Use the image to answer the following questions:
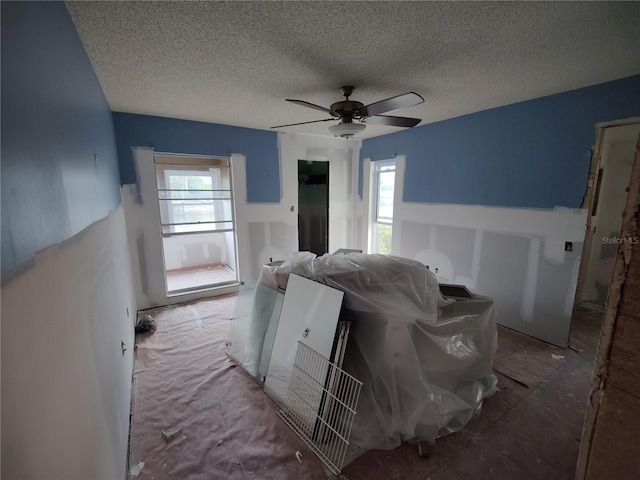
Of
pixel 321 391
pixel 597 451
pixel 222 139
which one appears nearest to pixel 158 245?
pixel 222 139

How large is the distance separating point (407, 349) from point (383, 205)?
11.0 ft

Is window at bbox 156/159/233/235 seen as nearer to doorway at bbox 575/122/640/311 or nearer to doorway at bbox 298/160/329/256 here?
doorway at bbox 298/160/329/256

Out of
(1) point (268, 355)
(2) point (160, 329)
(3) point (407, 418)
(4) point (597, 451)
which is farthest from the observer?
(2) point (160, 329)

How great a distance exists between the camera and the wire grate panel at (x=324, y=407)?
1667mm

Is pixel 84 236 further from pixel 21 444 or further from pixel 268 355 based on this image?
pixel 268 355

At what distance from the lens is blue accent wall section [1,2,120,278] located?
62cm

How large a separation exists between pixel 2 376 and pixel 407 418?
185 centimetres

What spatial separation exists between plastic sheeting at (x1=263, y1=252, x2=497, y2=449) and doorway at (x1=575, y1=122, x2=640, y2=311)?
2.04 meters

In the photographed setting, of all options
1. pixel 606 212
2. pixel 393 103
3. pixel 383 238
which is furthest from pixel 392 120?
pixel 606 212

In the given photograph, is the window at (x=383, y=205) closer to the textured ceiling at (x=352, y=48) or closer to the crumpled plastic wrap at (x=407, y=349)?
the textured ceiling at (x=352, y=48)

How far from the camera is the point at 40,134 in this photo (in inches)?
32.2

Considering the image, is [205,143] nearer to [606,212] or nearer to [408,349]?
[408,349]

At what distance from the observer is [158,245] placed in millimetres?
3607

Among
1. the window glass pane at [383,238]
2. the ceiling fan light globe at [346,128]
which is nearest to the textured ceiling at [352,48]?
the ceiling fan light globe at [346,128]
